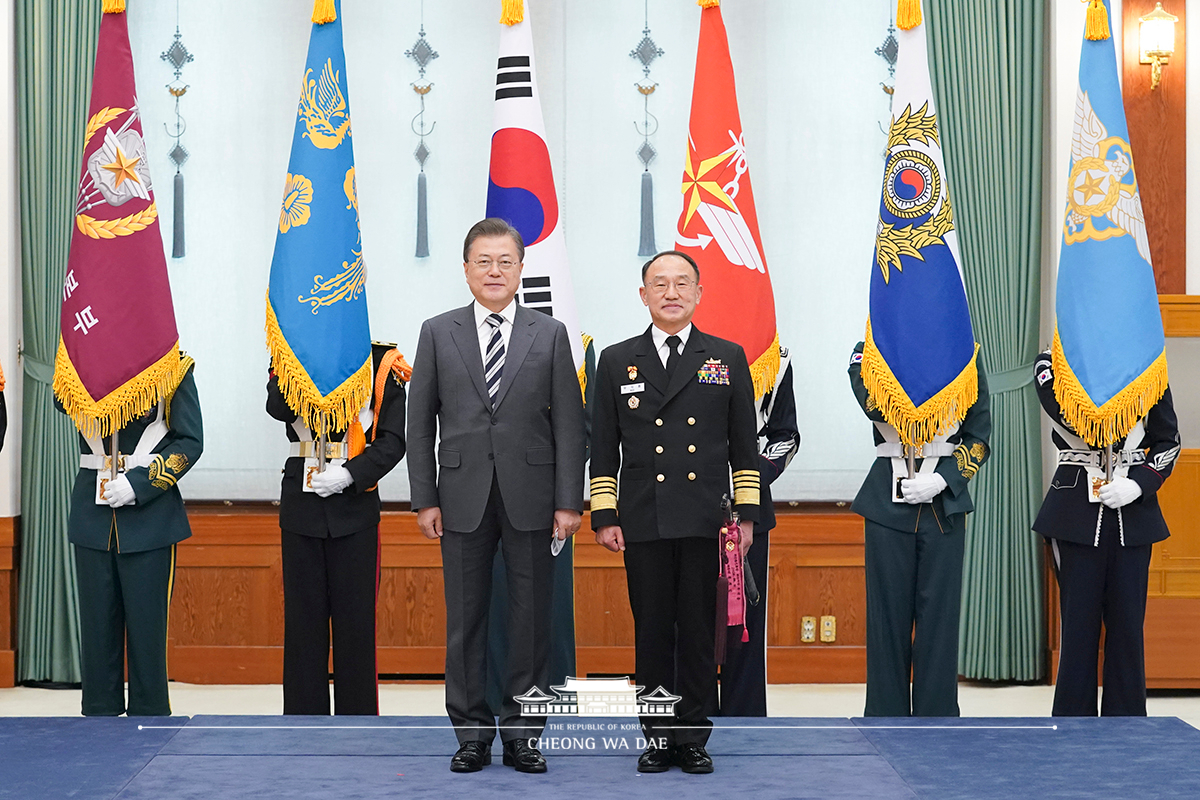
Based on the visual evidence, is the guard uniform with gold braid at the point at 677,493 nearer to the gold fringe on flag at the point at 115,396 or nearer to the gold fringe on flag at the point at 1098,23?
the gold fringe on flag at the point at 115,396

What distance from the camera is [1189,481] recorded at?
175 inches

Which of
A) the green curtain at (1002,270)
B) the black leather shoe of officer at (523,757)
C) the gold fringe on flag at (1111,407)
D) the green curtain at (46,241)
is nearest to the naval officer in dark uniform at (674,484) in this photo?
the black leather shoe of officer at (523,757)

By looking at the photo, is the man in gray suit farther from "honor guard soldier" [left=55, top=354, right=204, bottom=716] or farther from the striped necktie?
"honor guard soldier" [left=55, top=354, right=204, bottom=716]

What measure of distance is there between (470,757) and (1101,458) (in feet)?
6.80

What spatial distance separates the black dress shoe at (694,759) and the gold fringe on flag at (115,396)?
6.09 ft

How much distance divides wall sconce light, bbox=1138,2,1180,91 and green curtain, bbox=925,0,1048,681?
1.24ft

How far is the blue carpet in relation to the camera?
252cm

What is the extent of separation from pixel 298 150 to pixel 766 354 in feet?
5.18

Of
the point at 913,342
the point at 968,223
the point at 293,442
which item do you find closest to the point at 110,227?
the point at 293,442

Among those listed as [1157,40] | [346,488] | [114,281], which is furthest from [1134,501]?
[114,281]

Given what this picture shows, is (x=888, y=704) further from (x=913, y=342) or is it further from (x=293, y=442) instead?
(x=293, y=442)

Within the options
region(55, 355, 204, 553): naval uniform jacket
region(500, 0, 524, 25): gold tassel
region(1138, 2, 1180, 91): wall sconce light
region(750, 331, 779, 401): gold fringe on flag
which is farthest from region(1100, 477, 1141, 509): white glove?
region(55, 355, 204, 553): naval uniform jacket

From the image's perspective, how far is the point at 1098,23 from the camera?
367 centimetres

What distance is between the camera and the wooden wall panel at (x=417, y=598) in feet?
15.9
